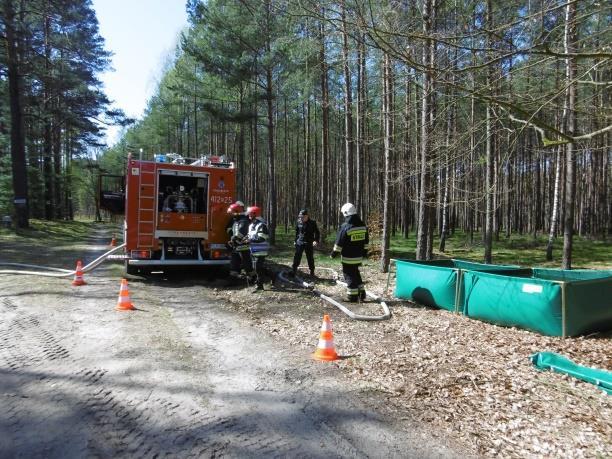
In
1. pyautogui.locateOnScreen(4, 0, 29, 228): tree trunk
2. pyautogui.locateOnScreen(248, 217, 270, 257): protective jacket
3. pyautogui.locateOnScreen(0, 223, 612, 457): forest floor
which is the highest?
pyautogui.locateOnScreen(4, 0, 29, 228): tree trunk

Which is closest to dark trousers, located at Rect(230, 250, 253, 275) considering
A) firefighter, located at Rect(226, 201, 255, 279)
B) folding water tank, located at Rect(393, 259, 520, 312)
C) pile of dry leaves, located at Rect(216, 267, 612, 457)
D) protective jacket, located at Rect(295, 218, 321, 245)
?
firefighter, located at Rect(226, 201, 255, 279)

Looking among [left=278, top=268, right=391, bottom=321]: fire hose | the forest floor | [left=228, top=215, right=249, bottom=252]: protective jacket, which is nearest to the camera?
the forest floor

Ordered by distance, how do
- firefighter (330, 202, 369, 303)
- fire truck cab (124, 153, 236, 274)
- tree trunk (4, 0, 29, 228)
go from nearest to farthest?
firefighter (330, 202, 369, 303) < fire truck cab (124, 153, 236, 274) < tree trunk (4, 0, 29, 228)

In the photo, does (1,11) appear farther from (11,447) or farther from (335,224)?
(335,224)

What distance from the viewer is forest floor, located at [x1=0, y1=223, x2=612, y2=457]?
3951 millimetres

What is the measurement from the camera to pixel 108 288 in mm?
10359

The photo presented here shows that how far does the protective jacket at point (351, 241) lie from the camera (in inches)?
354

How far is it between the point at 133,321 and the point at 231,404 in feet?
12.1

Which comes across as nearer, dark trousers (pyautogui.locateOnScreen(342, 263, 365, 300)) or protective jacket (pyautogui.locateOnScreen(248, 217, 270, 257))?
dark trousers (pyautogui.locateOnScreen(342, 263, 365, 300))

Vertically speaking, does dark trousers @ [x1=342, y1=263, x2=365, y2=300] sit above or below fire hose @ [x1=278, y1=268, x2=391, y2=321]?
above

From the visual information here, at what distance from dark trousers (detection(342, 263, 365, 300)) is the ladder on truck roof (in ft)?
17.3

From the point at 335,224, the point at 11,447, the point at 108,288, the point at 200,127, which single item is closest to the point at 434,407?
the point at 11,447

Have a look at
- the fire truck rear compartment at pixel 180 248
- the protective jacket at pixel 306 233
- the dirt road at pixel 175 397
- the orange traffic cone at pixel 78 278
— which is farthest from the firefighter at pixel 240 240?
the orange traffic cone at pixel 78 278

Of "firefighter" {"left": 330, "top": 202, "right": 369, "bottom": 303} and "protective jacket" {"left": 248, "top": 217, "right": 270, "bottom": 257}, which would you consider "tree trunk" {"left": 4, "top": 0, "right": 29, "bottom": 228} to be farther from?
"firefighter" {"left": 330, "top": 202, "right": 369, "bottom": 303}
